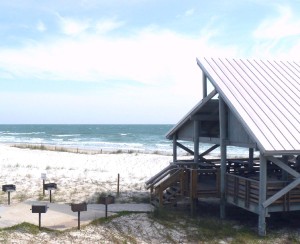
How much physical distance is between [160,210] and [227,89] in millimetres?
4611

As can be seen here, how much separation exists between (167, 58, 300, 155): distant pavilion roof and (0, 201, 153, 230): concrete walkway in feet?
13.6

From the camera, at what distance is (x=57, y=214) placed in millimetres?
14914

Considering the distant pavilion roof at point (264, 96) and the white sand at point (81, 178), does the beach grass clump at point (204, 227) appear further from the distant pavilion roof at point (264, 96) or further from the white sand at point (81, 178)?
the white sand at point (81, 178)

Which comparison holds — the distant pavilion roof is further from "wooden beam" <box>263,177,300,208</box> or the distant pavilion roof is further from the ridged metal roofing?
"wooden beam" <box>263,177,300,208</box>

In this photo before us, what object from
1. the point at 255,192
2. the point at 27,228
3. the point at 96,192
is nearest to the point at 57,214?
the point at 27,228

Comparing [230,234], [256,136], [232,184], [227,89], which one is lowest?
[230,234]

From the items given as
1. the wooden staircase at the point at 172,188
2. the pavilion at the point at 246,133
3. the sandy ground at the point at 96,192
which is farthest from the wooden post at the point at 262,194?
the wooden staircase at the point at 172,188

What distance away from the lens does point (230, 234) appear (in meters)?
13.0

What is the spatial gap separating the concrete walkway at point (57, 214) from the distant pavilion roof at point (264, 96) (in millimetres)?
4133

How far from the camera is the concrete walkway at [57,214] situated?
13.6 meters

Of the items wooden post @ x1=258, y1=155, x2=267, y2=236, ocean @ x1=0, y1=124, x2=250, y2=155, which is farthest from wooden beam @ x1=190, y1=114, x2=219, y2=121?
ocean @ x1=0, y1=124, x2=250, y2=155

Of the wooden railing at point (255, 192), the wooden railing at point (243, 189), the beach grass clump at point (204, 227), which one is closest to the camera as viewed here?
the beach grass clump at point (204, 227)

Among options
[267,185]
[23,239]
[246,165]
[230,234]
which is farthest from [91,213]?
[246,165]

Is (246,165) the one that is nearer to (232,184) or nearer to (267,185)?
(232,184)
